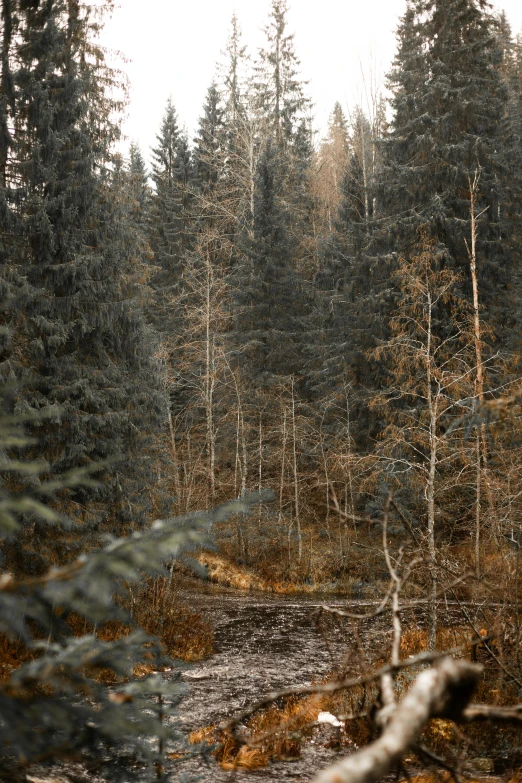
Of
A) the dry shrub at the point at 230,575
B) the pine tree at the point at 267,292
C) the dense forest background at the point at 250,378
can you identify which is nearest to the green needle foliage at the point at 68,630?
the dense forest background at the point at 250,378

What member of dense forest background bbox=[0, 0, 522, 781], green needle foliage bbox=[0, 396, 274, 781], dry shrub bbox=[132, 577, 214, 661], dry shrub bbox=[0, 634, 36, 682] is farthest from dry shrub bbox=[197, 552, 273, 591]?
green needle foliage bbox=[0, 396, 274, 781]

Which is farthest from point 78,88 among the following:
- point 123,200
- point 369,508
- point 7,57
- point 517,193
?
point 517,193

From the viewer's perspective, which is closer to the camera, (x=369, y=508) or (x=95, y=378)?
(x=95, y=378)

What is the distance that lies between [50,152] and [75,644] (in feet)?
39.3

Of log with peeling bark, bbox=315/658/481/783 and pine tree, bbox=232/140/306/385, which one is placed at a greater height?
pine tree, bbox=232/140/306/385

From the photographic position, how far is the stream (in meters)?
7.19

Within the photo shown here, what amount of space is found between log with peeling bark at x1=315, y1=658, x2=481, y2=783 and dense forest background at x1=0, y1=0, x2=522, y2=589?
3.76ft

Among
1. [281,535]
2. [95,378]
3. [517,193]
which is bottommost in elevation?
[281,535]

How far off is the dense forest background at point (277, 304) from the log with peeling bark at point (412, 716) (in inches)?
45.1

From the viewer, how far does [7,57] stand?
38.6 feet

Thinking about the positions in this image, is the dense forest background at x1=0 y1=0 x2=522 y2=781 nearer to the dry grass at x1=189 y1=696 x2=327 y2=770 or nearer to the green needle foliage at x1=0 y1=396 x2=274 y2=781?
the green needle foliage at x1=0 y1=396 x2=274 y2=781

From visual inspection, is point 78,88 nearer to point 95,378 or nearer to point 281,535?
point 95,378

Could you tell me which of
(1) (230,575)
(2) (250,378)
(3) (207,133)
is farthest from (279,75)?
(1) (230,575)

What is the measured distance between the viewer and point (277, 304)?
28312 mm
